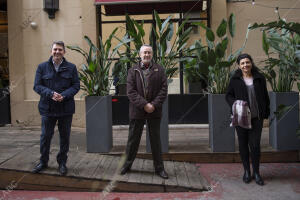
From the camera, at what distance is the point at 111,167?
5066mm

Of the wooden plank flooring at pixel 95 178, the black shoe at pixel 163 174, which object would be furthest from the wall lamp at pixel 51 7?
the black shoe at pixel 163 174

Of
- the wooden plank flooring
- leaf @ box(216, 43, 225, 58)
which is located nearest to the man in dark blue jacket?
the wooden plank flooring

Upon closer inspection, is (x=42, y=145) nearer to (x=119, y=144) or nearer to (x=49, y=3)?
(x=119, y=144)

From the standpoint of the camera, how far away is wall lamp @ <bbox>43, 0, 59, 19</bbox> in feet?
29.3

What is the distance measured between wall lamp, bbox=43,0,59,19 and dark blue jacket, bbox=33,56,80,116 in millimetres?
4741

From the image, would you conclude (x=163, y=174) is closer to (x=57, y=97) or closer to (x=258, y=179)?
(x=258, y=179)

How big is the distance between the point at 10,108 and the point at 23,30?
208 centimetres

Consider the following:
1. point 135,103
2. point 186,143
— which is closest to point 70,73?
point 135,103

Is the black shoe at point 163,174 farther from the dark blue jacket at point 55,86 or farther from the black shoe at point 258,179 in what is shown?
the dark blue jacket at point 55,86

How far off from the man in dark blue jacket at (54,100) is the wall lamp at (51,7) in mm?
4725

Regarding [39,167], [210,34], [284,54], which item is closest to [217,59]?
[210,34]

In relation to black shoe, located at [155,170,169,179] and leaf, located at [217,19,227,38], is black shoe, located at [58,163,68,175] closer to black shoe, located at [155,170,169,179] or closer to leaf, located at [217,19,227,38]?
black shoe, located at [155,170,169,179]

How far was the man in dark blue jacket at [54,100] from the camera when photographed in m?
4.64

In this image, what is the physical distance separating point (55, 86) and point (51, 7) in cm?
493
